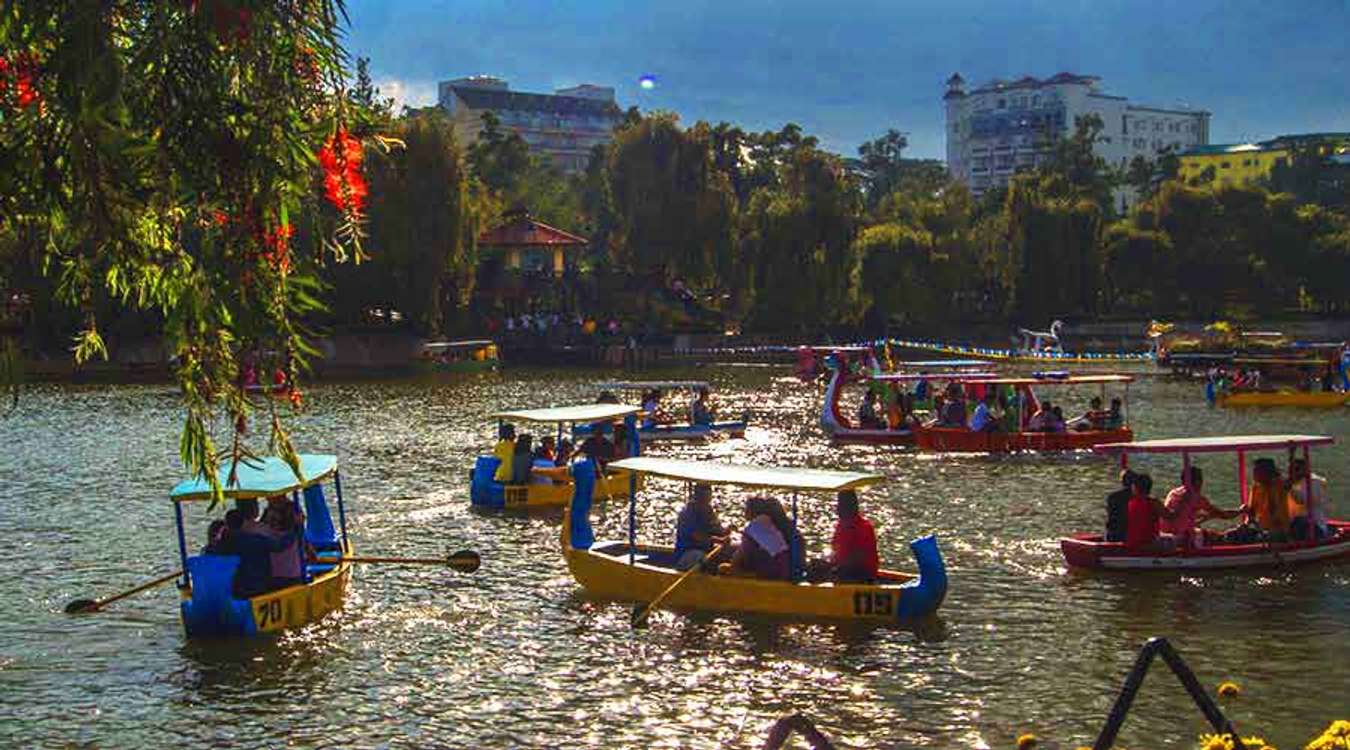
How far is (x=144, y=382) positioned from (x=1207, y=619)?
60794 mm

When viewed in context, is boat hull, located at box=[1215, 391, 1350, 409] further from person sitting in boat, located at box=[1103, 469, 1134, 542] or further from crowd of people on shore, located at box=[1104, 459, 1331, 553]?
person sitting in boat, located at box=[1103, 469, 1134, 542]

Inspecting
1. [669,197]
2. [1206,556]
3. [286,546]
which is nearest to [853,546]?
[1206,556]

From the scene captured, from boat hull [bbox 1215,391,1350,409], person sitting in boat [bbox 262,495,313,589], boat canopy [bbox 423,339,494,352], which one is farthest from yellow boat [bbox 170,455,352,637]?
boat canopy [bbox 423,339,494,352]

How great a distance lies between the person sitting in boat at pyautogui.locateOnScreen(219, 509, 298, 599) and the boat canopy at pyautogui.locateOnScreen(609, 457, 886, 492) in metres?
5.37

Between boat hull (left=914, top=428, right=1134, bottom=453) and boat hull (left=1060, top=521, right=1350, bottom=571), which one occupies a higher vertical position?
boat hull (left=914, top=428, right=1134, bottom=453)

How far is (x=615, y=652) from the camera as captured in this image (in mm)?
19094

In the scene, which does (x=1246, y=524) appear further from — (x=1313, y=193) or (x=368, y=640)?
(x=1313, y=193)

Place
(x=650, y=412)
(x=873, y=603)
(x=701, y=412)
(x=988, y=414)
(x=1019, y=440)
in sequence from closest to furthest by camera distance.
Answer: (x=873, y=603) → (x=1019, y=440) → (x=988, y=414) → (x=650, y=412) → (x=701, y=412)

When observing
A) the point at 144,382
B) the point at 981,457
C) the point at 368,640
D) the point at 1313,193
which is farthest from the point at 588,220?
the point at 368,640

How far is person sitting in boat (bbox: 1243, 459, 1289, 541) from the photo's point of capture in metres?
23.2

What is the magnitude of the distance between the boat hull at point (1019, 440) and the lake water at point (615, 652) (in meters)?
8.66

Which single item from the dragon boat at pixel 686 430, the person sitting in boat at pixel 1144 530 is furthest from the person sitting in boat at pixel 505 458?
the person sitting in boat at pixel 1144 530

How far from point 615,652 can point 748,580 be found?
231cm

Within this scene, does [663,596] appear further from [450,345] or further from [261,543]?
[450,345]
